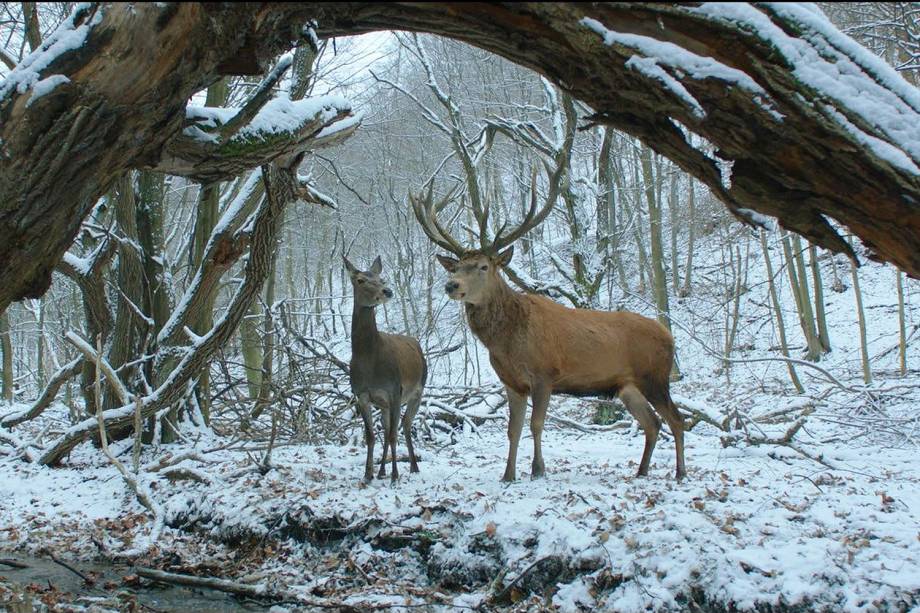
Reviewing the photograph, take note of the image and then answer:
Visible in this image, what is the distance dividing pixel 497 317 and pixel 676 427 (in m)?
1.94

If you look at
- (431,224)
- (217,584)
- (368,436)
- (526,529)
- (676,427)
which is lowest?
(217,584)

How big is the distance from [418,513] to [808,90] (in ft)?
14.3

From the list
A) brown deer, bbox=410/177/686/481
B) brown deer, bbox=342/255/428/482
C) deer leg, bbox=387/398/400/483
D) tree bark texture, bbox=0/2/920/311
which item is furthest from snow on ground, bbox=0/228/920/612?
tree bark texture, bbox=0/2/920/311

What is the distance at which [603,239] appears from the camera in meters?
13.1

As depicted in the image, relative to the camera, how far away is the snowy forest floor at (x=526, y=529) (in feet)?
15.3

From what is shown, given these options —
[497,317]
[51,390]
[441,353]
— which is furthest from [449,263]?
[51,390]

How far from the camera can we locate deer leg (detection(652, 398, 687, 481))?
7056 millimetres

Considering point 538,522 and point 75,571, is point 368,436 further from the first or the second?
point 75,571

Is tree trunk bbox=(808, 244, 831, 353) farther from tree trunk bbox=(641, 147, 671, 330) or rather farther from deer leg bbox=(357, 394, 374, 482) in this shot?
deer leg bbox=(357, 394, 374, 482)

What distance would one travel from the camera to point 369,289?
7.81 metres

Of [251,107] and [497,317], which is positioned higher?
[251,107]

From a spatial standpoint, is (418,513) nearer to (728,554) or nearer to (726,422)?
(728,554)

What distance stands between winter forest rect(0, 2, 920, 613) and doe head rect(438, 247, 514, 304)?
3 centimetres

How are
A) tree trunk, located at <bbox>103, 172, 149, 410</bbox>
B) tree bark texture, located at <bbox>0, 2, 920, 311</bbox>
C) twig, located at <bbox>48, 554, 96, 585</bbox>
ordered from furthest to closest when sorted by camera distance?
tree trunk, located at <bbox>103, 172, 149, 410</bbox>, twig, located at <bbox>48, 554, 96, 585</bbox>, tree bark texture, located at <bbox>0, 2, 920, 311</bbox>
